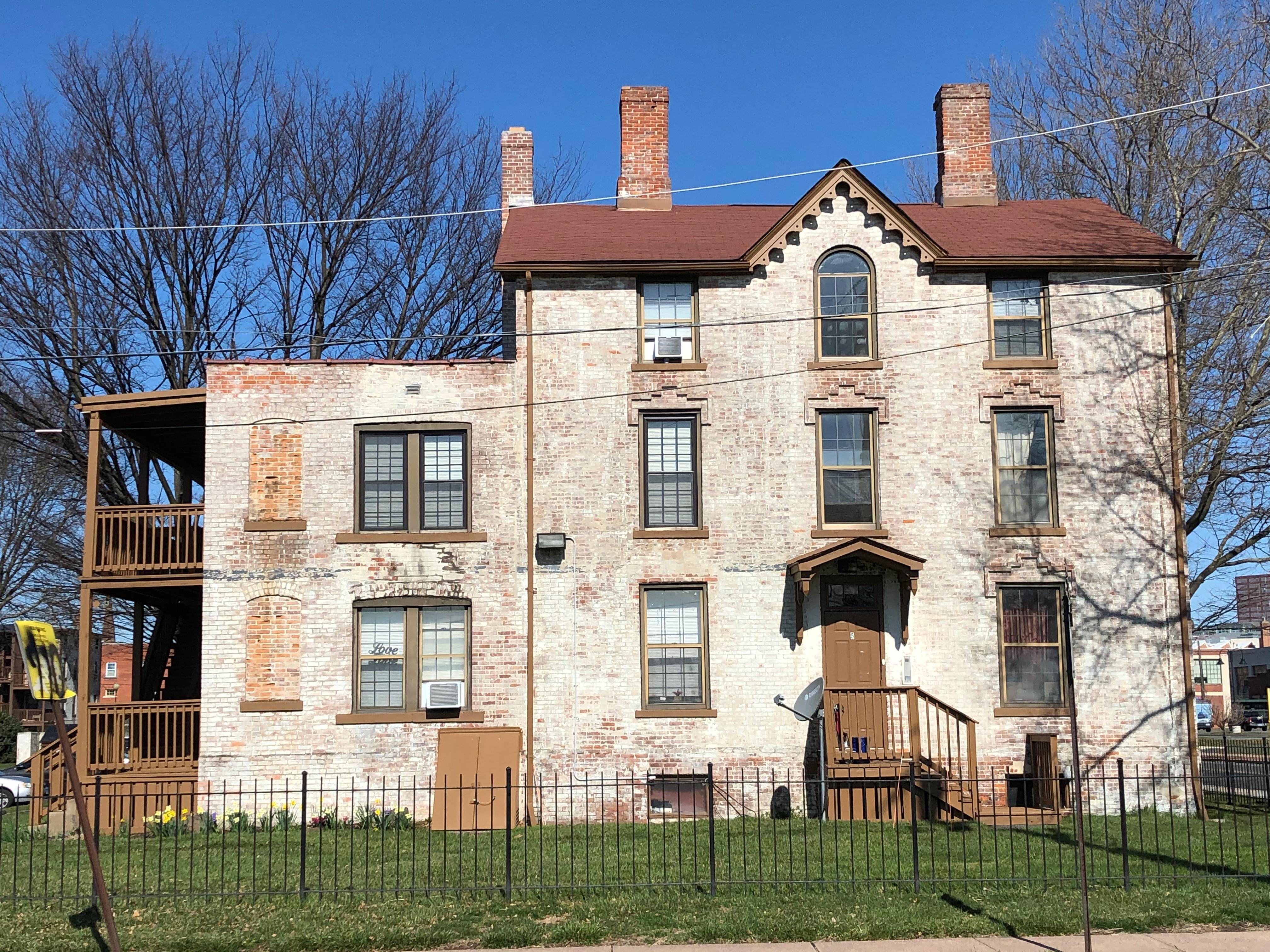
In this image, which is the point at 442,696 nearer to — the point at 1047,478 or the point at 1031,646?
the point at 1031,646

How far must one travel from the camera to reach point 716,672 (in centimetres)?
1995

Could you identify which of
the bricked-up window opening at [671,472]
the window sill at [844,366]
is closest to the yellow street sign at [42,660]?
the bricked-up window opening at [671,472]

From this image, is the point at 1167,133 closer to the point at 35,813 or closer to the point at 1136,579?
the point at 1136,579

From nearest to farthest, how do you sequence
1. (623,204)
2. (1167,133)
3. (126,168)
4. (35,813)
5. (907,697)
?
(35,813), (907,697), (623,204), (1167,133), (126,168)

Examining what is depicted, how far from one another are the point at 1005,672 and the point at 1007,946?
9340mm

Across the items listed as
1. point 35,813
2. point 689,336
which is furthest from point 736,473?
point 35,813

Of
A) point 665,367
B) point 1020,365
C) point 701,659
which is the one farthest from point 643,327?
point 1020,365

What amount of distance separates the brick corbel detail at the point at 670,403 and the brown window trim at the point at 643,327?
38 cm

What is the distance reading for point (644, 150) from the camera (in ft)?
78.5

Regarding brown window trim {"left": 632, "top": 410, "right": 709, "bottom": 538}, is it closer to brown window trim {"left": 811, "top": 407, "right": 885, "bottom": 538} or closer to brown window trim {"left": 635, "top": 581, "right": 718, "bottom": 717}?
brown window trim {"left": 635, "top": 581, "right": 718, "bottom": 717}

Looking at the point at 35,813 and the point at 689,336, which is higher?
the point at 689,336

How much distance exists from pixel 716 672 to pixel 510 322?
23.4ft

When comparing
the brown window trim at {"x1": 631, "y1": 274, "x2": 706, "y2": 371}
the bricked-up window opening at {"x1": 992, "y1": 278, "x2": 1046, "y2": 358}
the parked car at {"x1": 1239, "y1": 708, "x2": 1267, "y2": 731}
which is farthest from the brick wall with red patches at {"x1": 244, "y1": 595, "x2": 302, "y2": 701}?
the parked car at {"x1": 1239, "y1": 708, "x2": 1267, "y2": 731}

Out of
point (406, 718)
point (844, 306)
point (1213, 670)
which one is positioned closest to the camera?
point (406, 718)
